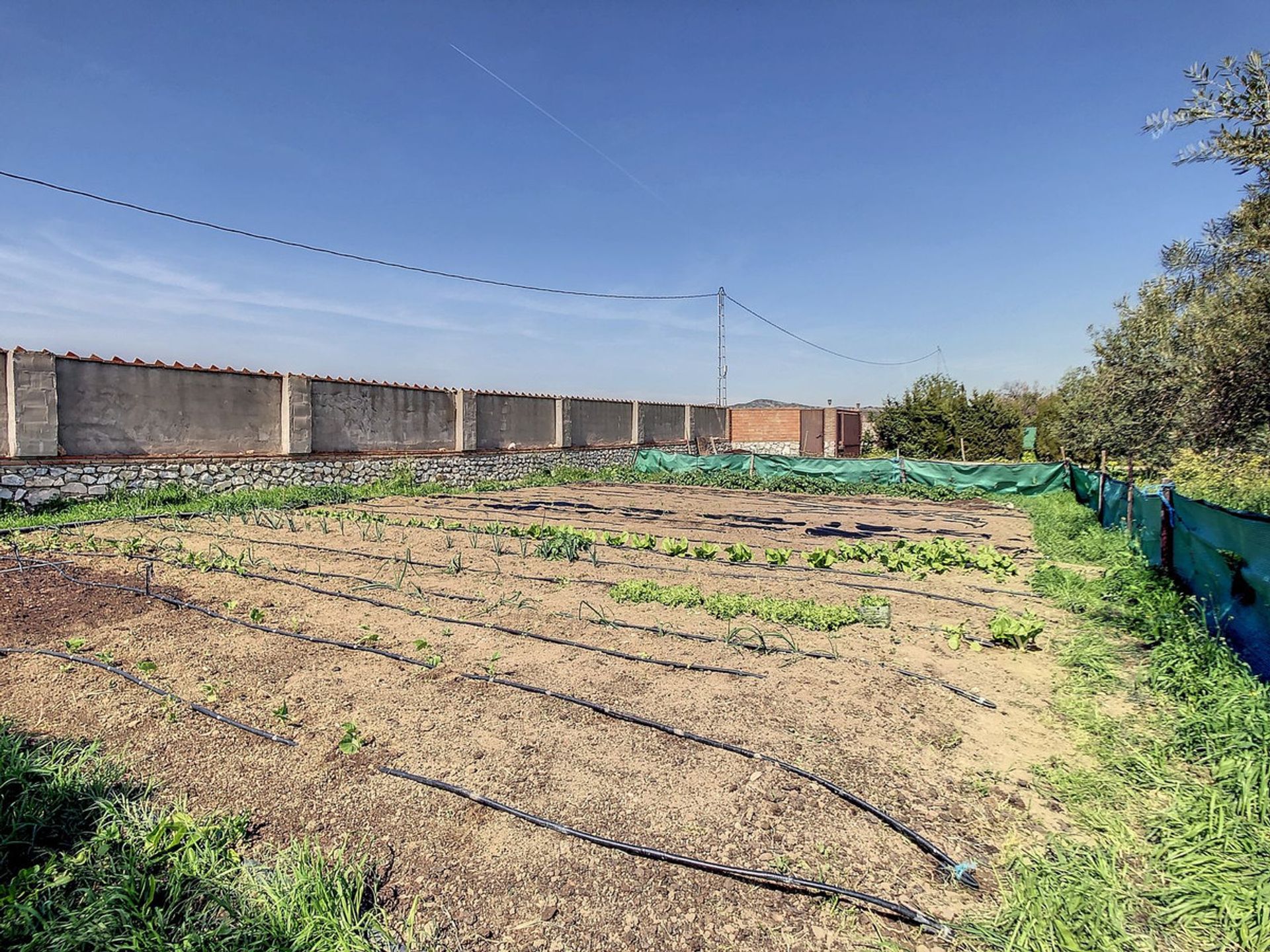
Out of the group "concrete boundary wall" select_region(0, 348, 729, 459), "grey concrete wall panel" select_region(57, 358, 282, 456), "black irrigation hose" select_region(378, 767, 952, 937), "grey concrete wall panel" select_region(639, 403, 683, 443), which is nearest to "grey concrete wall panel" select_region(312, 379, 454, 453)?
"concrete boundary wall" select_region(0, 348, 729, 459)

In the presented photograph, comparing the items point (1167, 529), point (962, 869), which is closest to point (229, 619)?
point (962, 869)

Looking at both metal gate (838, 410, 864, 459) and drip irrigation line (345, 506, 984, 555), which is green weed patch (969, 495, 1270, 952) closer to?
drip irrigation line (345, 506, 984, 555)

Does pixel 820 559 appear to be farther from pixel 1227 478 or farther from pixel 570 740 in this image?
pixel 1227 478

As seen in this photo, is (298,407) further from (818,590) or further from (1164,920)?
(1164,920)

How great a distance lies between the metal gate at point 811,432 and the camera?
31375 millimetres

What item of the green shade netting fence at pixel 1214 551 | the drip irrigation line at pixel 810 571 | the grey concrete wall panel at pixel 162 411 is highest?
the grey concrete wall panel at pixel 162 411

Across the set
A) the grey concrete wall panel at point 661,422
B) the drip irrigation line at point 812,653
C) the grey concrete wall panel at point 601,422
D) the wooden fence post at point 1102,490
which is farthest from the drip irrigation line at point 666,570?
the grey concrete wall panel at point 661,422

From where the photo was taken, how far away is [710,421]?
32.2m

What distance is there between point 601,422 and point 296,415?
1233 cm

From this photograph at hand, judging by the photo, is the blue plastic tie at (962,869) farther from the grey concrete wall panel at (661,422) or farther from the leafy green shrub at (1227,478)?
the grey concrete wall panel at (661,422)

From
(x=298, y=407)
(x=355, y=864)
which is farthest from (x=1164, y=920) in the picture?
(x=298, y=407)

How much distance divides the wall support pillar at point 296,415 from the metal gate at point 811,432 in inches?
892

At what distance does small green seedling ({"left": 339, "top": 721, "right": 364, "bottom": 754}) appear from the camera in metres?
3.62

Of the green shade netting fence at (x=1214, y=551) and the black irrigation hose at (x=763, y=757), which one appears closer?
the black irrigation hose at (x=763, y=757)
